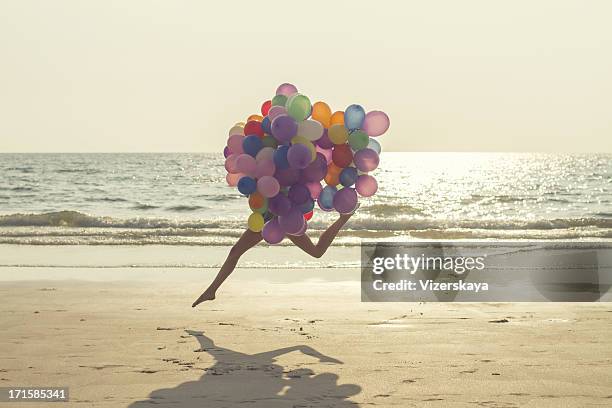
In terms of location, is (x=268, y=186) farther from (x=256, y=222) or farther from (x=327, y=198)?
(x=327, y=198)

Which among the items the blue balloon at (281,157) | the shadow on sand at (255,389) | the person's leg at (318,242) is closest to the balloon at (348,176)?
the person's leg at (318,242)

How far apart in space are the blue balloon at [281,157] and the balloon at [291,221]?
483mm

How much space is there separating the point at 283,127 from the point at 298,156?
0.98 feet

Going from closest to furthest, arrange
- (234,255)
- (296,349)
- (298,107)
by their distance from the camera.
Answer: (296,349)
(298,107)
(234,255)

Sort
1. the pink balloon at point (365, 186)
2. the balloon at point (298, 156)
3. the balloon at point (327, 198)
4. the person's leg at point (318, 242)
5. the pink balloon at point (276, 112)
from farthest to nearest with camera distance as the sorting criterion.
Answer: the person's leg at point (318, 242) < the balloon at point (327, 198) < the pink balloon at point (365, 186) < the pink balloon at point (276, 112) < the balloon at point (298, 156)

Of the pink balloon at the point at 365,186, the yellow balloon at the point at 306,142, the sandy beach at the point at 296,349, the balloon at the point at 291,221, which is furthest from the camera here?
the pink balloon at the point at 365,186

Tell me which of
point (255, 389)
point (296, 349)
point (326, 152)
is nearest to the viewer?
point (255, 389)

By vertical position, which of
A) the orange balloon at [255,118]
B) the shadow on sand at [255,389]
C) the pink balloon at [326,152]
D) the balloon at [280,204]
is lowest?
the shadow on sand at [255,389]

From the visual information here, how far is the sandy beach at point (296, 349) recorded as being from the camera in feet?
17.5

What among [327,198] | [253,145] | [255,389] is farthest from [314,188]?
[255,389]

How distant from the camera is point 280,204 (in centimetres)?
717

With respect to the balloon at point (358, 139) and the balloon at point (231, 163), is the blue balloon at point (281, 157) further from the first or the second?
the balloon at point (358, 139)

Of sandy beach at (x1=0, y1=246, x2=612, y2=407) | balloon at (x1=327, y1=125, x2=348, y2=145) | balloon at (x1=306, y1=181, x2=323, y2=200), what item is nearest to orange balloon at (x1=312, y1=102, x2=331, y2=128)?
balloon at (x1=327, y1=125, x2=348, y2=145)

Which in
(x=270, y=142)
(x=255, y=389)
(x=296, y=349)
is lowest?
(x=255, y=389)
